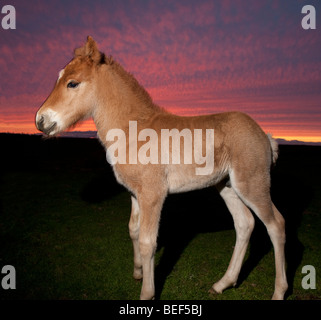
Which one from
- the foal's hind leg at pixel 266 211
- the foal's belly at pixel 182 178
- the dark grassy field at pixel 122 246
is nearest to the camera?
the foal's belly at pixel 182 178

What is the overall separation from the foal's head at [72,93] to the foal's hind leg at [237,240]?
296 centimetres

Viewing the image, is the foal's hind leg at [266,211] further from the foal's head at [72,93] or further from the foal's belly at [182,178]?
the foal's head at [72,93]

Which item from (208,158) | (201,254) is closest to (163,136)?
(208,158)

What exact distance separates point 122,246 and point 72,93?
401 cm

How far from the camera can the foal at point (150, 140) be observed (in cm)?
391

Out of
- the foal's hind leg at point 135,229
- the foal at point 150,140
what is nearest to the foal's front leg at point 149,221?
the foal at point 150,140

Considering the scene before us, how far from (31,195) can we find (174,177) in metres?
9.16

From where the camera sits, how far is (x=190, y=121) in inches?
170

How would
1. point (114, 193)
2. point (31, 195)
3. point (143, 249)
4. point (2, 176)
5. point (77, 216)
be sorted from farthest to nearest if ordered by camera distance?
point (2, 176) → point (114, 193) → point (31, 195) → point (77, 216) → point (143, 249)

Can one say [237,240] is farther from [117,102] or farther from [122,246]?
[117,102]

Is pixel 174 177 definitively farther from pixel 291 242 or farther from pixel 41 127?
pixel 291 242

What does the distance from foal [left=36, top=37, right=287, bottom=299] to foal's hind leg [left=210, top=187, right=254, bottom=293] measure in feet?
1.87

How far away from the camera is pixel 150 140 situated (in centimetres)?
406

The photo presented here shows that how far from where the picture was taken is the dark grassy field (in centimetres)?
484
